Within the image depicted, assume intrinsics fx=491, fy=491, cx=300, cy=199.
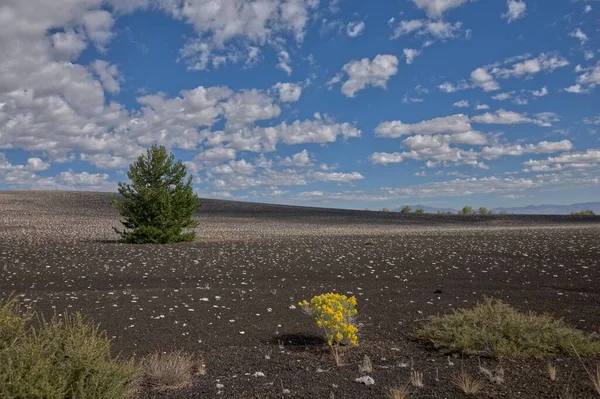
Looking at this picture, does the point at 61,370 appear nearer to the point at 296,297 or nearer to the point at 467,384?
the point at 467,384

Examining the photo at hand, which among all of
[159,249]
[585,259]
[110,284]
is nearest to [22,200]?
[159,249]

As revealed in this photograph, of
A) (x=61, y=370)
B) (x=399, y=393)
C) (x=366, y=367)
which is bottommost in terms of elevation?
(x=366, y=367)

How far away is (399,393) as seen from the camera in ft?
16.3

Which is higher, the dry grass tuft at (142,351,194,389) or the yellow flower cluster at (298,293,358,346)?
the yellow flower cluster at (298,293,358,346)

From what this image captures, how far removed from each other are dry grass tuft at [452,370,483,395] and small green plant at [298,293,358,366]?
1.55 m

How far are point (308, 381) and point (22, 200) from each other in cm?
7383

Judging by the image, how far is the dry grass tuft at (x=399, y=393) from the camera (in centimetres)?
495

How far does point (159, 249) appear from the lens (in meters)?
20.2

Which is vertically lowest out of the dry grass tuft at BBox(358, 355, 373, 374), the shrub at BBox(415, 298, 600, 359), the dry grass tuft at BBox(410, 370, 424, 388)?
the dry grass tuft at BBox(358, 355, 373, 374)

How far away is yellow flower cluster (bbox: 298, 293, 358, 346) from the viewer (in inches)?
275

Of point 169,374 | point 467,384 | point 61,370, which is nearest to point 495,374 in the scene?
point 467,384

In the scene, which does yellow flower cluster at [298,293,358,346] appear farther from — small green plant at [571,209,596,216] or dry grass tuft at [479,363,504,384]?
small green plant at [571,209,596,216]

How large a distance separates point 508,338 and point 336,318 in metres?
2.48

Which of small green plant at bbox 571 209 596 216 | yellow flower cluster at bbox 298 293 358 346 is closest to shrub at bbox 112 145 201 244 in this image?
yellow flower cluster at bbox 298 293 358 346
